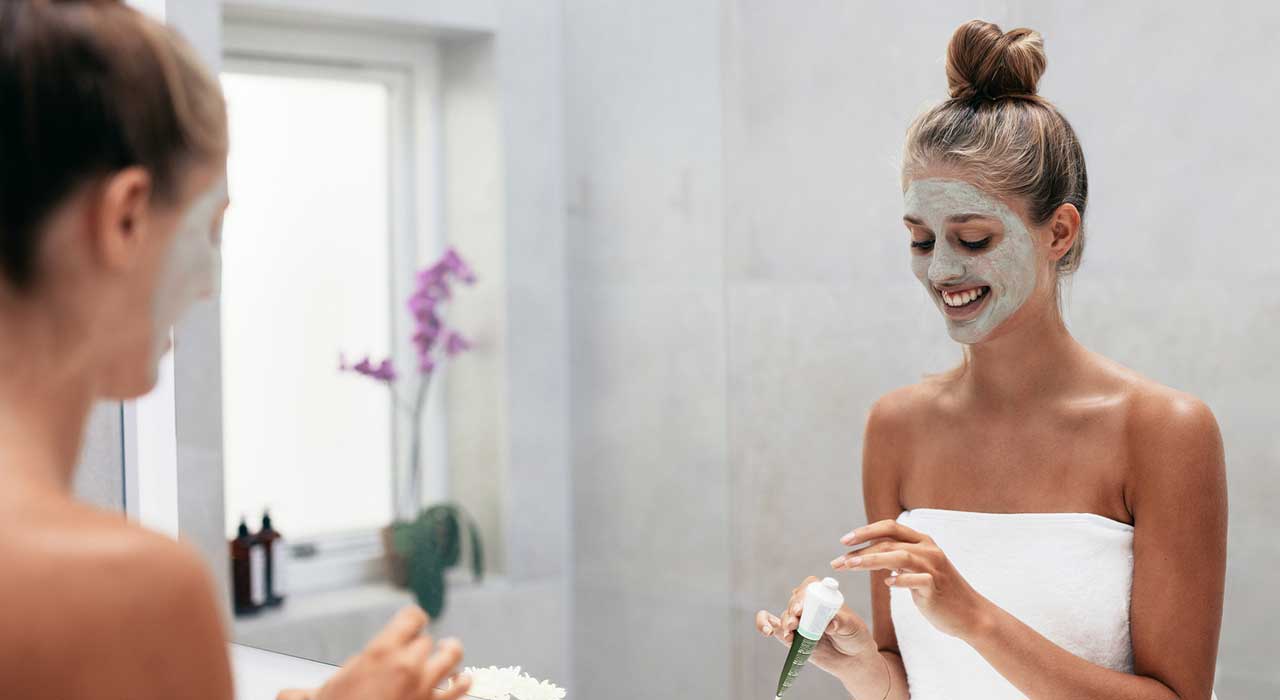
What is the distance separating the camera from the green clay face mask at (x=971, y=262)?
30.1 inches

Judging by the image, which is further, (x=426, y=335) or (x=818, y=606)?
(x=426, y=335)

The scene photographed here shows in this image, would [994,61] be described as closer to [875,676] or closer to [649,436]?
[875,676]

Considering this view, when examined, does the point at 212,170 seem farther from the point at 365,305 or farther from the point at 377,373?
the point at 365,305

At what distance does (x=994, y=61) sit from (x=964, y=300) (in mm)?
158

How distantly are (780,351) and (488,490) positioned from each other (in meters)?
0.56

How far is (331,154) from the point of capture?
1704 mm

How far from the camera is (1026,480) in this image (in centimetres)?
81

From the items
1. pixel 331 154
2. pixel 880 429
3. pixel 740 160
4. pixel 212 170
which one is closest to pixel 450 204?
pixel 331 154

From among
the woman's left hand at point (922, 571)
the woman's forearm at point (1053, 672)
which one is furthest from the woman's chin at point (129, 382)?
the woman's forearm at point (1053, 672)

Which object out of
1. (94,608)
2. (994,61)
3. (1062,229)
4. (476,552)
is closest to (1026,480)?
(1062,229)

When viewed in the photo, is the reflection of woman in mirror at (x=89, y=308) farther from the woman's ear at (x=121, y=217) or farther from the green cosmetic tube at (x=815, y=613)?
the green cosmetic tube at (x=815, y=613)

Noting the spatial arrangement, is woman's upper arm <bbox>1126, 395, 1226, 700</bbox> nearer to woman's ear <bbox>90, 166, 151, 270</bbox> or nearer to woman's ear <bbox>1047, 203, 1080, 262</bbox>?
woman's ear <bbox>1047, 203, 1080, 262</bbox>

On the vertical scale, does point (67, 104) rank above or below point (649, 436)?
above

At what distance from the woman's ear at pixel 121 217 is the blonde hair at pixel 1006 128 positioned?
1.83ft
